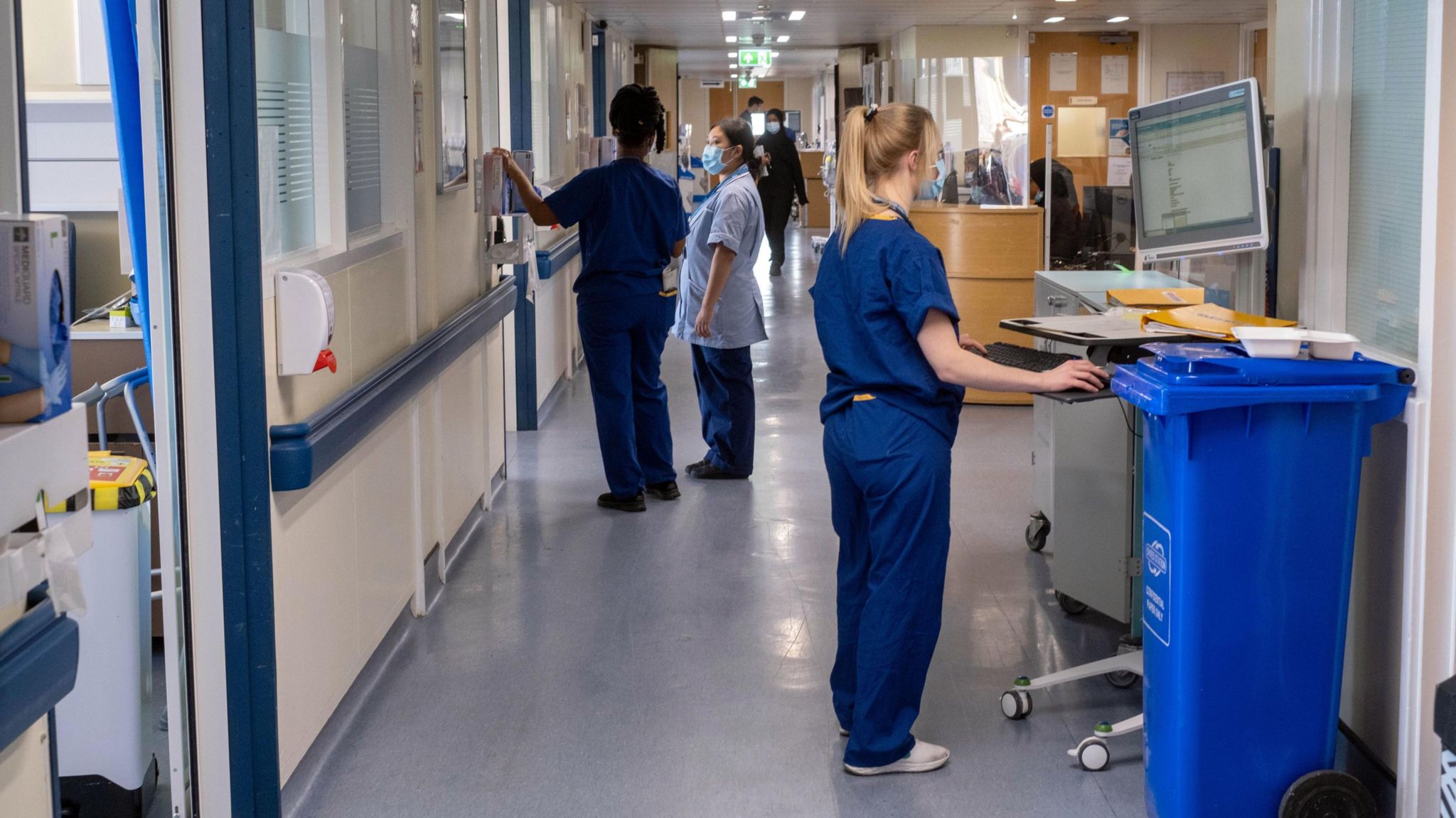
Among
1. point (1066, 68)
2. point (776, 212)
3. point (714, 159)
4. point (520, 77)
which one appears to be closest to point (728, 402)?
point (714, 159)

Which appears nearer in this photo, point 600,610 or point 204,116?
point 204,116

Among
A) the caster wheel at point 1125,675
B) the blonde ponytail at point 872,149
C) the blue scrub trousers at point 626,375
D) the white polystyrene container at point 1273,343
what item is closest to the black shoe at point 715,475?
the blue scrub trousers at point 626,375

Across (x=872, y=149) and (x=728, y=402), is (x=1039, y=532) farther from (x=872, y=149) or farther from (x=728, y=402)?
(x=872, y=149)

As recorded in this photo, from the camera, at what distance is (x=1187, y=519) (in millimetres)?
2420

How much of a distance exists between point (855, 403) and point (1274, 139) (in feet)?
3.93

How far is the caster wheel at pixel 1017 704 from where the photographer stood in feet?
10.6

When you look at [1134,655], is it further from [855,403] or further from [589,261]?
[589,261]

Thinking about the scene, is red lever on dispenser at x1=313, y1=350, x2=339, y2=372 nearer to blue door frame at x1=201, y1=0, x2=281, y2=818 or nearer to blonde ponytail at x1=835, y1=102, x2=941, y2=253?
blue door frame at x1=201, y1=0, x2=281, y2=818

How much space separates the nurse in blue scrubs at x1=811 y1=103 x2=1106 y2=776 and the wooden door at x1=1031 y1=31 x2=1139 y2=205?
9951mm

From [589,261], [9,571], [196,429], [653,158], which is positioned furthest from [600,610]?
[653,158]

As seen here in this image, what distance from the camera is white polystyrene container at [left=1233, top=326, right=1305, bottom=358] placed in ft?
8.00

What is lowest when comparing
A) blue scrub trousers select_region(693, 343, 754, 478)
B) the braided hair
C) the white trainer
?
the white trainer

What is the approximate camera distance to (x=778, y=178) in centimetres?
1286

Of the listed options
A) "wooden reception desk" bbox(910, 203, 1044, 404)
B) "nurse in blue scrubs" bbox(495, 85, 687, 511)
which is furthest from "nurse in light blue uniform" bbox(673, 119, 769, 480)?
"wooden reception desk" bbox(910, 203, 1044, 404)
